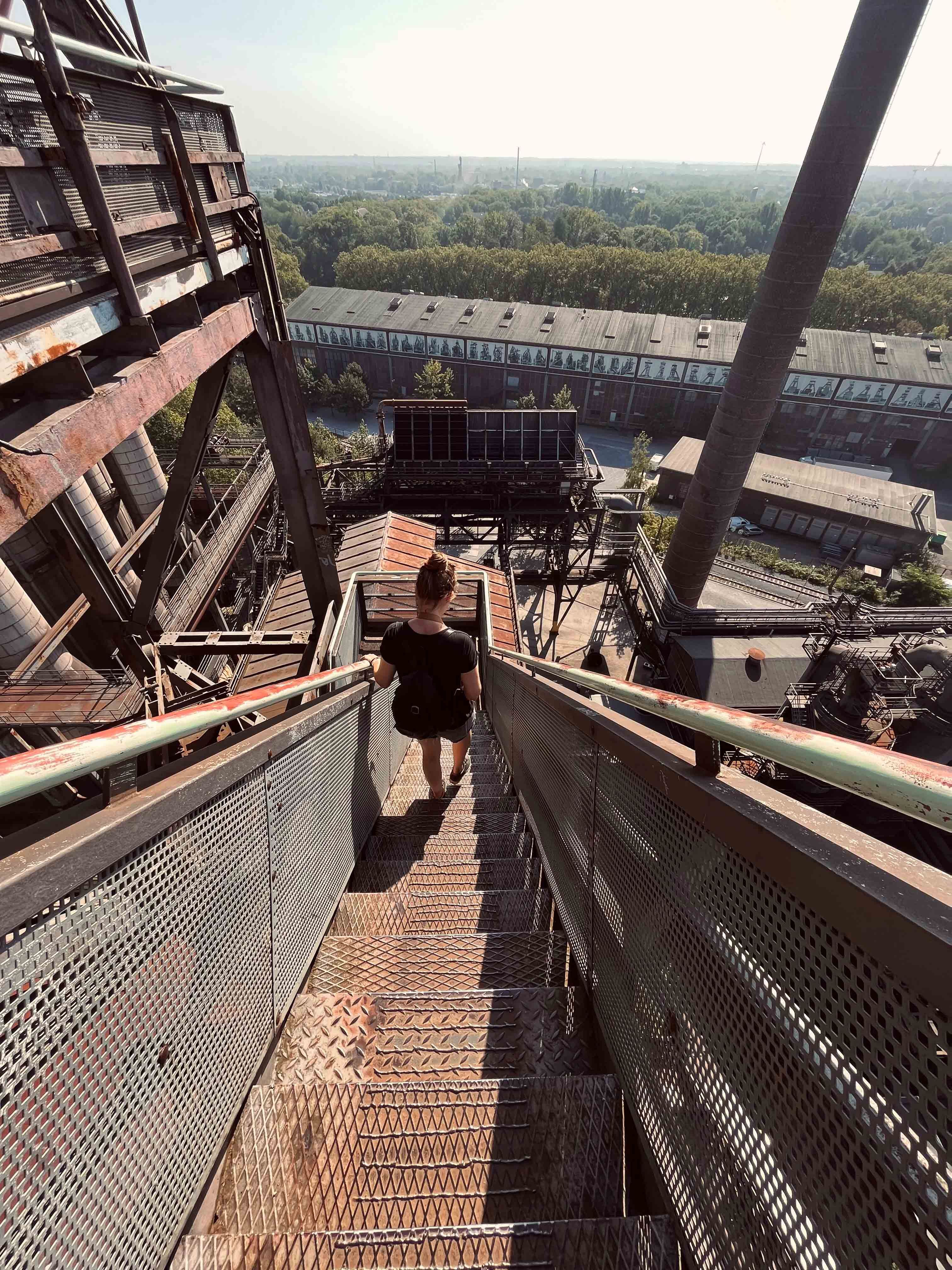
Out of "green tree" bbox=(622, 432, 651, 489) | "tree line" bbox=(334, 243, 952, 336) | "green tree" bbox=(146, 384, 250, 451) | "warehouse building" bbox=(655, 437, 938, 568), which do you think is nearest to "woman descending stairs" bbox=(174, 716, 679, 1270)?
"green tree" bbox=(146, 384, 250, 451)

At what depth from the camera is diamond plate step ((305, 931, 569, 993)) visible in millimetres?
2500

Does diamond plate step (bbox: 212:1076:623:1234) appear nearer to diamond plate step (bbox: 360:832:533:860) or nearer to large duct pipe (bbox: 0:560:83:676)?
diamond plate step (bbox: 360:832:533:860)

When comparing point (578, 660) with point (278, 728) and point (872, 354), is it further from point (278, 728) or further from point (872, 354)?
point (872, 354)

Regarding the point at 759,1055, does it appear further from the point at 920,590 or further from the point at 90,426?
the point at 920,590

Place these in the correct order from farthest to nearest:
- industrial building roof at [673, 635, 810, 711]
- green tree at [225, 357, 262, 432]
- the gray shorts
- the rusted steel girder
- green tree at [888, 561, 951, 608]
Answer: green tree at [225, 357, 262, 432] < green tree at [888, 561, 951, 608] < industrial building roof at [673, 635, 810, 711] < the gray shorts < the rusted steel girder

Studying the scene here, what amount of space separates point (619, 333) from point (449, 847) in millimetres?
38599

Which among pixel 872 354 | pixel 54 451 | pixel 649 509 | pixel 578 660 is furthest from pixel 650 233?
pixel 54 451

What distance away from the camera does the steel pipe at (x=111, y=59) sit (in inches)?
84.0

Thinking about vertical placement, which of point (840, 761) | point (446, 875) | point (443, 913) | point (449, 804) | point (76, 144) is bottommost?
point (449, 804)

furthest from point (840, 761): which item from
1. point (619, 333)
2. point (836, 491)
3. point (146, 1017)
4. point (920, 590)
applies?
point (619, 333)

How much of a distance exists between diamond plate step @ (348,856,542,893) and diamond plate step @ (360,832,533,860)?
3.4 inches

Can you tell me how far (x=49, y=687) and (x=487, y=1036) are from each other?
7285 mm

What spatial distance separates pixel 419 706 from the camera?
393cm

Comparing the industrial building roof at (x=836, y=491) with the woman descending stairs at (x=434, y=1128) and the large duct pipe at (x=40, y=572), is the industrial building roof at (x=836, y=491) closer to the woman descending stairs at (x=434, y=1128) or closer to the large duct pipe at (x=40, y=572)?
the large duct pipe at (x=40, y=572)
